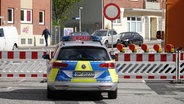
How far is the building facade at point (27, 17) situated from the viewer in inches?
1922

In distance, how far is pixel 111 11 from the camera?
1930 centimetres

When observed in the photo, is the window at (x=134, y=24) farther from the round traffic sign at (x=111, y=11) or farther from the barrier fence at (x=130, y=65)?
the barrier fence at (x=130, y=65)

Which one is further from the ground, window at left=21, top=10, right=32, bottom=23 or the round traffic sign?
window at left=21, top=10, right=32, bottom=23

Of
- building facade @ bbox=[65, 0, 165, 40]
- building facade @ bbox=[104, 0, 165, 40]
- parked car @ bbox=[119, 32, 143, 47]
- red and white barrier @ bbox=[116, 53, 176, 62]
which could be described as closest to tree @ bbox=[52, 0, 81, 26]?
building facade @ bbox=[65, 0, 165, 40]

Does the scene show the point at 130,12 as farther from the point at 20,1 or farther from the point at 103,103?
the point at 103,103

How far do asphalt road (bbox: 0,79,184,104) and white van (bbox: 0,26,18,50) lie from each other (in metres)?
14.3

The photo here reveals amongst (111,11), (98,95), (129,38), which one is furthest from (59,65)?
(129,38)

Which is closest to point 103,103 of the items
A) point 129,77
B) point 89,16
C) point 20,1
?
point 129,77

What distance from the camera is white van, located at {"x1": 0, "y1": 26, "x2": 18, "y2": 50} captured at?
32406 mm

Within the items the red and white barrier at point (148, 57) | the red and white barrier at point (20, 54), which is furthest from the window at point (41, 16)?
the red and white barrier at point (148, 57)

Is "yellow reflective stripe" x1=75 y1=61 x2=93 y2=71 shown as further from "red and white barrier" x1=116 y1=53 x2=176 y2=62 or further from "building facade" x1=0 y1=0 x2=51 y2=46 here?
"building facade" x1=0 y1=0 x2=51 y2=46

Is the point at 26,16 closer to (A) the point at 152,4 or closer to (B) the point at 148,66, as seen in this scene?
(A) the point at 152,4

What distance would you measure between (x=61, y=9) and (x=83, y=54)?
169ft

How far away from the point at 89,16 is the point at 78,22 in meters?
2.30
